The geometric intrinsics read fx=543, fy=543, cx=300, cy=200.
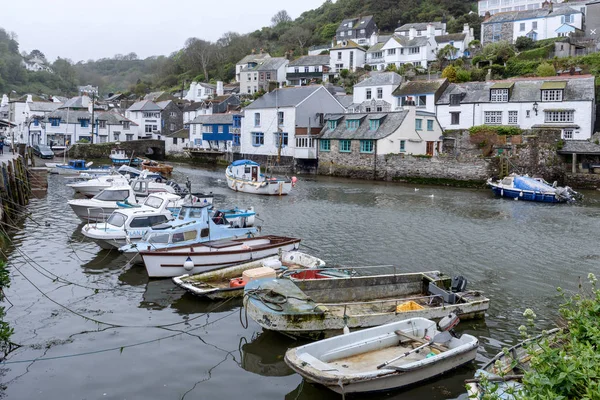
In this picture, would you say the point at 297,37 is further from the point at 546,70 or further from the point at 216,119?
the point at 546,70

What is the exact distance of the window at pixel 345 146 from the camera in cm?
5500

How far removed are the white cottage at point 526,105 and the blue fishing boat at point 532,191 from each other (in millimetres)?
11003

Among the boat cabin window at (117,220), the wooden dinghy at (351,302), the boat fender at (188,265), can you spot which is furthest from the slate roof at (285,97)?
the wooden dinghy at (351,302)

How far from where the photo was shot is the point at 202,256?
17.5 m

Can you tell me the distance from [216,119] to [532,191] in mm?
44649

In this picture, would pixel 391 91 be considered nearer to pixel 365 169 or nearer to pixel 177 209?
pixel 365 169

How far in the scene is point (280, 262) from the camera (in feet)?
57.4

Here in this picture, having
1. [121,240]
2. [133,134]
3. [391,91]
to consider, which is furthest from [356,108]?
[121,240]

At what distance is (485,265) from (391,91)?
43026 mm

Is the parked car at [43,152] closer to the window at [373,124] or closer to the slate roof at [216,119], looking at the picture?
the slate roof at [216,119]

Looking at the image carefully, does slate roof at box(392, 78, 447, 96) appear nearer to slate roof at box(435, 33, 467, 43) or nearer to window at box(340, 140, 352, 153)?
window at box(340, 140, 352, 153)

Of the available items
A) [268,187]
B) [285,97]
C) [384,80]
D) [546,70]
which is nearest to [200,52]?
[285,97]

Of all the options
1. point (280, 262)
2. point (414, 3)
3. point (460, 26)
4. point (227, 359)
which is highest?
point (414, 3)

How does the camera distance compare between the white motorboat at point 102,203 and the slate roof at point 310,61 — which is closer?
the white motorboat at point 102,203
